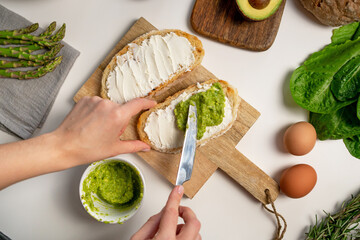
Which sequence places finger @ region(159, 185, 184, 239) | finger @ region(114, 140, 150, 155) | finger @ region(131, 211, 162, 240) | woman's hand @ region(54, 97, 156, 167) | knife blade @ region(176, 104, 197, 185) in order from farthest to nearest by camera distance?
knife blade @ region(176, 104, 197, 185), finger @ region(114, 140, 150, 155), woman's hand @ region(54, 97, 156, 167), finger @ region(131, 211, 162, 240), finger @ region(159, 185, 184, 239)

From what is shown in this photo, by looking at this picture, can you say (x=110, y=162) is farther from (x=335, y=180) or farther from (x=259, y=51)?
(x=335, y=180)

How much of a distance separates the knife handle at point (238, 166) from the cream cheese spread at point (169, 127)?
0.14m

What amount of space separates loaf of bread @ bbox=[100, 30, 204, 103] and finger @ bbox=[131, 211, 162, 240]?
82cm

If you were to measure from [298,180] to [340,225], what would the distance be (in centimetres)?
42

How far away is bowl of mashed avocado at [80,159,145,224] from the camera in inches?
83.6

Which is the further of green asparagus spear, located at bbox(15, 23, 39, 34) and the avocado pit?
green asparagus spear, located at bbox(15, 23, 39, 34)

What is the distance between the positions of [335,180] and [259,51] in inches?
42.1

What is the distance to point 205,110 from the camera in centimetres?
209

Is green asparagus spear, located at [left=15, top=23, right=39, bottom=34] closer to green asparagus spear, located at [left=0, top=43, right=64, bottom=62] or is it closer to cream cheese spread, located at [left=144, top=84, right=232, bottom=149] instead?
green asparagus spear, located at [left=0, top=43, right=64, bottom=62]

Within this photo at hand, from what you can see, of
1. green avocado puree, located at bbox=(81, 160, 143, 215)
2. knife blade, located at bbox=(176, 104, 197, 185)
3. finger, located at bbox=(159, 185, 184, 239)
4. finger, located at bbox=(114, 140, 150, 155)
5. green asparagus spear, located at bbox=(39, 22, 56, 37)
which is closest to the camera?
finger, located at bbox=(159, 185, 184, 239)

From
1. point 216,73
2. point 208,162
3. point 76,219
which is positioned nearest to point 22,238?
point 76,219

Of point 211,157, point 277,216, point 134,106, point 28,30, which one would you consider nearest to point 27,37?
point 28,30

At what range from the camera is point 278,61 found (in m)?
2.39

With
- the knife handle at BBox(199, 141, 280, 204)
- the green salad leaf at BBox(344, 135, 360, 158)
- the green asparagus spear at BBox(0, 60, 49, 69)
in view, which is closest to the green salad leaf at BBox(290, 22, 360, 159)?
the green salad leaf at BBox(344, 135, 360, 158)
